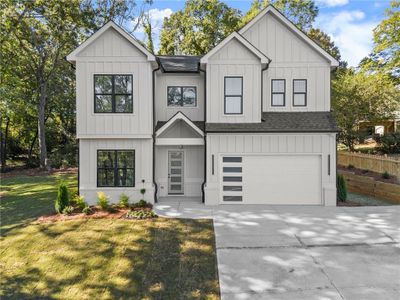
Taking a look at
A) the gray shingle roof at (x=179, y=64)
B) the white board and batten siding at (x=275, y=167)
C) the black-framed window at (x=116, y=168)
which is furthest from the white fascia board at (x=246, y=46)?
the black-framed window at (x=116, y=168)

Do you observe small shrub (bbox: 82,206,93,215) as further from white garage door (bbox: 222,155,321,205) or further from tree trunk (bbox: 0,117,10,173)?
tree trunk (bbox: 0,117,10,173)

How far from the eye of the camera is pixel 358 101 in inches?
933

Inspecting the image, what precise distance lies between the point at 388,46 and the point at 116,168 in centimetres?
2228

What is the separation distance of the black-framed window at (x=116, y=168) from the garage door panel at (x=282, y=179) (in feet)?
16.5

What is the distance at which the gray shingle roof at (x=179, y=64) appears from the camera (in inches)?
539

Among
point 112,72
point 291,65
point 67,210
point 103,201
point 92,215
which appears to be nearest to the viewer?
point 92,215

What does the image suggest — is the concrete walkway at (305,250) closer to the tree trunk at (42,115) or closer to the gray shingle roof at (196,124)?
the gray shingle roof at (196,124)

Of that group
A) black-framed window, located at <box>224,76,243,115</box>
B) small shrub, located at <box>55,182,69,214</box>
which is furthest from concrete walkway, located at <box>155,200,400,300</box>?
black-framed window, located at <box>224,76,243,115</box>

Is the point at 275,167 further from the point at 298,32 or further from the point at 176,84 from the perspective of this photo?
the point at 298,32

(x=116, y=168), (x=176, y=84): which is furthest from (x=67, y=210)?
(x=176, y=84)

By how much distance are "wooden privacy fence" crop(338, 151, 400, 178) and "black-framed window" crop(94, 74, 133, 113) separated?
13197 mm

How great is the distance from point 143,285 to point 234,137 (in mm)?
7731

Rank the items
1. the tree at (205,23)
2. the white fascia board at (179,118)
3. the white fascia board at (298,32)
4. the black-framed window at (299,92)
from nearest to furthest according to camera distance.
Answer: the white fascia board at (179,118), the white fascia board at (298,32), the black-framed window at (299,92), the tree at (205,23)

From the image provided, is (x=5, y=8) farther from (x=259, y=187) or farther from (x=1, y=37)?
(x=259, y=187)
